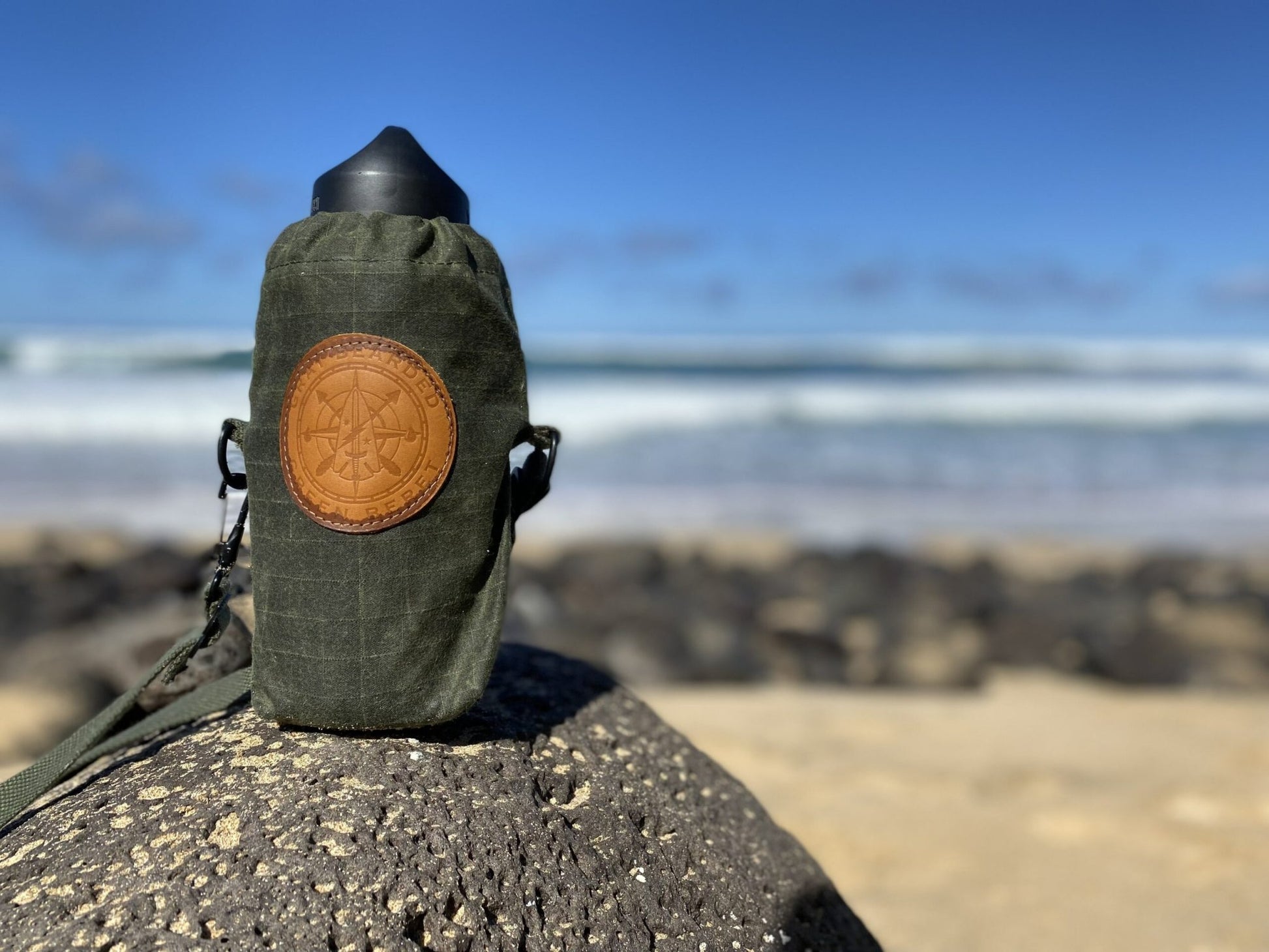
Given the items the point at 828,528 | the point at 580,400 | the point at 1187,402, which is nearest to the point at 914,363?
the point at 1187,402

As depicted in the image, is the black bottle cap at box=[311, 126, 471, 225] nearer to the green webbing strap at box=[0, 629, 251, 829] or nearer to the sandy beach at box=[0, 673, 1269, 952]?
the green webbing strap at box=[0, 629, 251, 829]

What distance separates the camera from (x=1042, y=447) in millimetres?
15758

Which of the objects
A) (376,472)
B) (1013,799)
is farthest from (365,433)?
(1013,799)

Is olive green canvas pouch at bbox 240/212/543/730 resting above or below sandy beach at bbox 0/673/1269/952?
above

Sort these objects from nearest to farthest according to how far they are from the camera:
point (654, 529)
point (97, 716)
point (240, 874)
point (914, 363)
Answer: point (240, 874) → point (97, 716) → point (654, 529) → point (914, 363)

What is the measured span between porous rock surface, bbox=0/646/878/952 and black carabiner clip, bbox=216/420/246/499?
0.45m

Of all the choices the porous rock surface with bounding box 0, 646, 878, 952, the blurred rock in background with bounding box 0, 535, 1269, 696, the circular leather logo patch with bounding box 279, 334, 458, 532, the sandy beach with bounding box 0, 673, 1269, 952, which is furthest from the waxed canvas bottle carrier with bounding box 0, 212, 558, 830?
the blurred rock in background with bounding box 0, 535, 1269, 696

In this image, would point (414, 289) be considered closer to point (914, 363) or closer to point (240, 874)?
point (240, 874)

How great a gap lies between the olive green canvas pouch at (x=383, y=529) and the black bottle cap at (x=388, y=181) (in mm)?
58

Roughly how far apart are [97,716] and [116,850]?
65cm

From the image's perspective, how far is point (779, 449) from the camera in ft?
50.8

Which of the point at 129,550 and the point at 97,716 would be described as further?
the point at 129,550

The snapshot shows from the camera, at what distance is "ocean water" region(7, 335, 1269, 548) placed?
35.3ft

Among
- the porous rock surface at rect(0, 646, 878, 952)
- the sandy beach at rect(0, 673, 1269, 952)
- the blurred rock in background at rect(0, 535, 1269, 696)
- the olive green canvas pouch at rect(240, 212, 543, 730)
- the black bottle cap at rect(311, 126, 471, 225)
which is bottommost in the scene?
the sandy beach at rect(0, 673, 1269, 952)
